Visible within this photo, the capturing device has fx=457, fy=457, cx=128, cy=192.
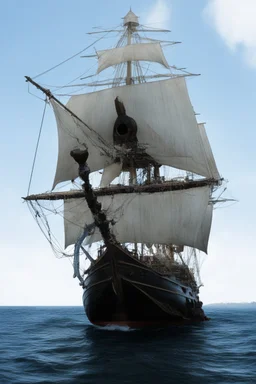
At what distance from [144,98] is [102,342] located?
662 inches

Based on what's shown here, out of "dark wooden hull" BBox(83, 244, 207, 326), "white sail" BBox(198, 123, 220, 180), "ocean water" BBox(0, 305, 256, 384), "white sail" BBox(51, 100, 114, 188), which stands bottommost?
"ocean water" BBox(0, 305, 256, 384)

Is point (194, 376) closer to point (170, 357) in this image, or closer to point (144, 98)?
point (170, 357)

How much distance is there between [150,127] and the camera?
28.8 metres

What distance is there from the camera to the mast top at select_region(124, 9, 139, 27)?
118 ft

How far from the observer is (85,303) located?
23812 mm

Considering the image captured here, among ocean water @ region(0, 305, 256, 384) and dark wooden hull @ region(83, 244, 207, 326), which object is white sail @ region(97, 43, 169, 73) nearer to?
dark wooden hull @ region(83, 244, 207, 326)

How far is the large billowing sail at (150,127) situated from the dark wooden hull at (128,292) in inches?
354

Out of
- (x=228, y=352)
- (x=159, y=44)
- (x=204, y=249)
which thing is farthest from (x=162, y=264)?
(x=159, y=44)

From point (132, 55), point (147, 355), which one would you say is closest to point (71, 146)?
point (132, 55)

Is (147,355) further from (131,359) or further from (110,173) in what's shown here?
(110,173)

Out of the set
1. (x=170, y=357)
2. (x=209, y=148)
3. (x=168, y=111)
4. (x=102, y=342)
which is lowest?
(x=170, y=357)

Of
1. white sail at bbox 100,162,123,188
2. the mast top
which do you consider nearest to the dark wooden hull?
white sail at bbox 100,162,123,188

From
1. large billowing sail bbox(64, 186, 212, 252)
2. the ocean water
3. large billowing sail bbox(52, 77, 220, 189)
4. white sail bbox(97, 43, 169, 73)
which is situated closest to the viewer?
the ocean water

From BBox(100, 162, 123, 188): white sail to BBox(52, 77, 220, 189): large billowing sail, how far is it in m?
0.37
